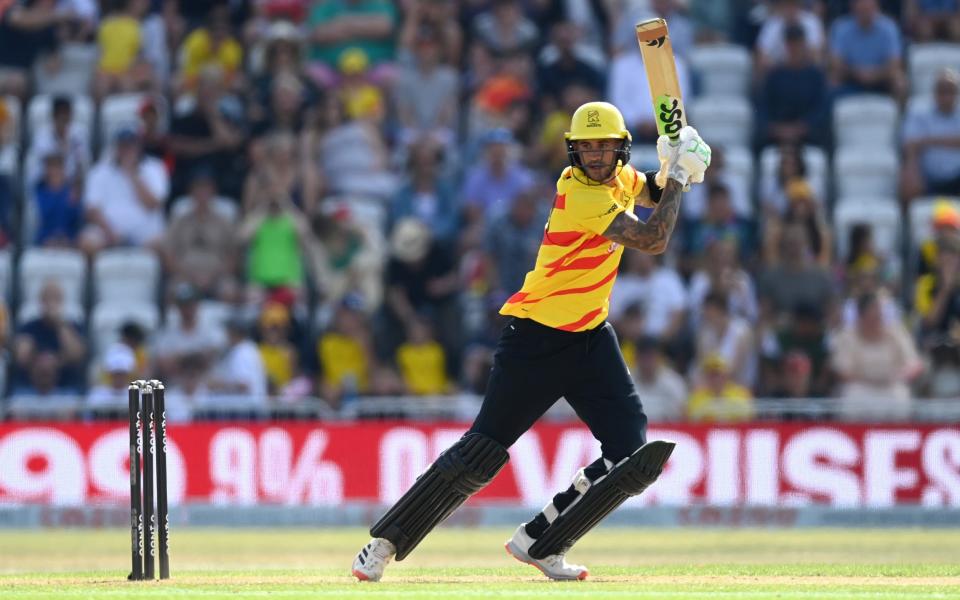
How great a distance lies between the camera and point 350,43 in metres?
20.0

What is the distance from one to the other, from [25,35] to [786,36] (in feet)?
25.7

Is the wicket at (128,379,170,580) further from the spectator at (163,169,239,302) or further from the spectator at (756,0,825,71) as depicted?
the spectator at (756,0,825,71)

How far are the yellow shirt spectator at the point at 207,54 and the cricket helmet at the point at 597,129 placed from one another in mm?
11221

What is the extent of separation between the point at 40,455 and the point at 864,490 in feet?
22.9

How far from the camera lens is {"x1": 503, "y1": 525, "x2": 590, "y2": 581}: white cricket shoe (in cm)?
956

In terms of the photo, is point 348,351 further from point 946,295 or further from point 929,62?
point 929,62

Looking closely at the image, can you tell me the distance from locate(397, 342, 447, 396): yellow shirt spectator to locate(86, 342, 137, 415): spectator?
2416mm

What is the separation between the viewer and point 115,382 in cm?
1691

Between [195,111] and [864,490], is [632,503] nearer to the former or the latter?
[864,490]

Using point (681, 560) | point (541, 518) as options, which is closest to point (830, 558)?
point (681, 560)

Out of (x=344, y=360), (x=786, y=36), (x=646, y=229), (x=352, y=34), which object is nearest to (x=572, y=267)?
(x=646, y=229)

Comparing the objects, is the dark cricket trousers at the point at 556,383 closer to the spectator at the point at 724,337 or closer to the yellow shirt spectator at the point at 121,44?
the spectator at the point at 724,337

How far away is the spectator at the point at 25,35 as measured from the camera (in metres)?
20.0

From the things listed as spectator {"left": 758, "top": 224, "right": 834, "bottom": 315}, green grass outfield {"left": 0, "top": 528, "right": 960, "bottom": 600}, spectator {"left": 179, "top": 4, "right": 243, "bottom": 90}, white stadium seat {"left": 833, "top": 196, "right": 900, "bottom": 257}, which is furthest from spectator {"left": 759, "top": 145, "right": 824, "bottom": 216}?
spectator {"left": 179, "top": 4, "right": 243, "bottom": 90}
